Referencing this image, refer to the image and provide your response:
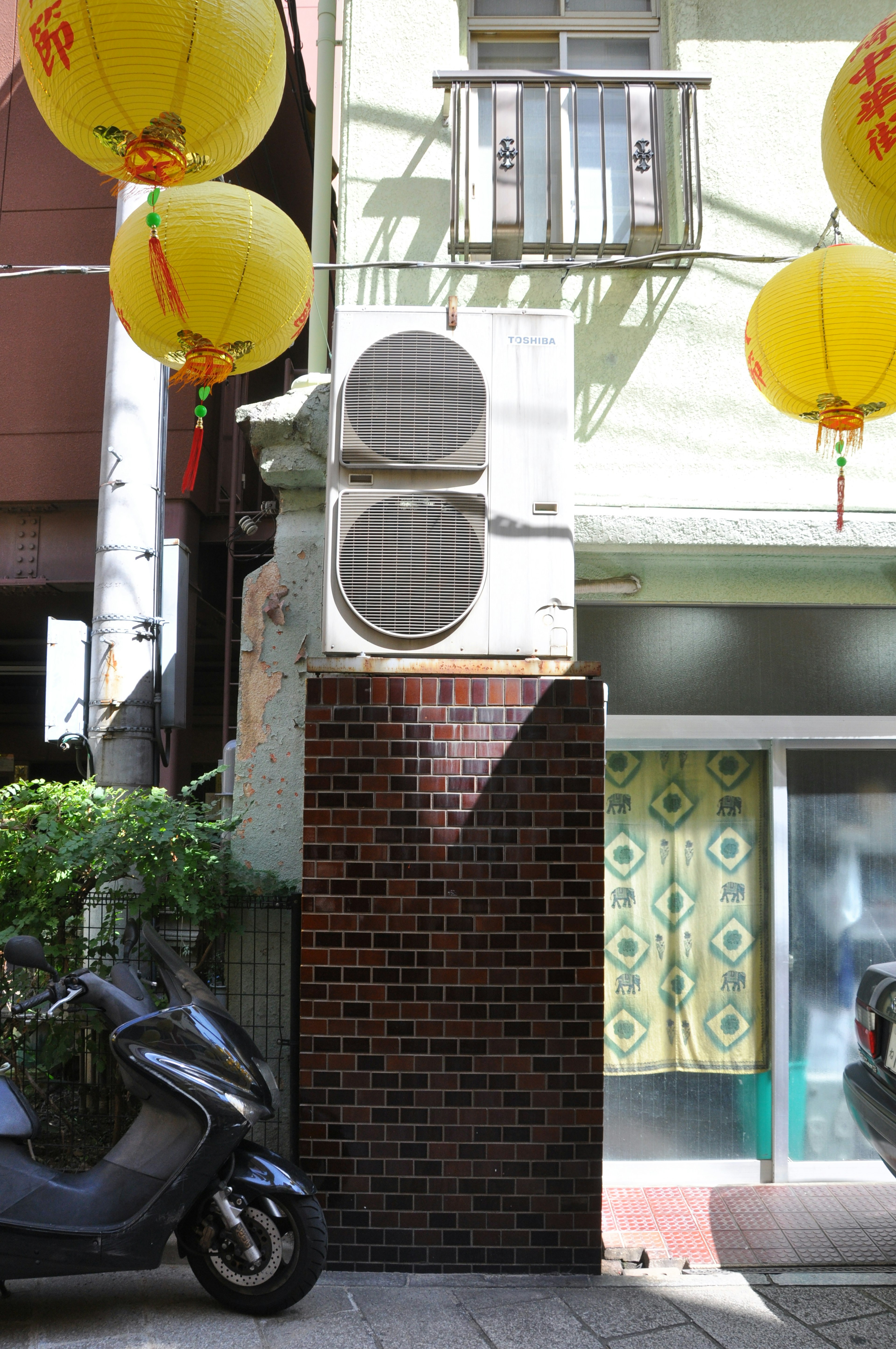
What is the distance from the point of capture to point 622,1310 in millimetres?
4000

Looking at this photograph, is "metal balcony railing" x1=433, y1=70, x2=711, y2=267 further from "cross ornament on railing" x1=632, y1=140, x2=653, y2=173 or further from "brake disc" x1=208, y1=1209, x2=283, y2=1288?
"brake disc" x1=208, y1=1209, x2=283, y2=1288

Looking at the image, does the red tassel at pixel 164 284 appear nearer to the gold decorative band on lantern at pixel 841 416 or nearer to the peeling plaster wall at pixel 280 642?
the peeling plaster wall at pixel 280 642

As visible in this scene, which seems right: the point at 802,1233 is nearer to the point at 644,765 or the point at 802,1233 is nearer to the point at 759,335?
the point at 644,765

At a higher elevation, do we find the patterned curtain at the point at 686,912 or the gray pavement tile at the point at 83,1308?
the patterned curtain at the point at 686,912

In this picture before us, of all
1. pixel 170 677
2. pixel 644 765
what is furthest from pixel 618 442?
pixel 170 677

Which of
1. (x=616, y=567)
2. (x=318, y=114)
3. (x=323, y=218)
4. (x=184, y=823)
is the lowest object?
(x=184, y=823)

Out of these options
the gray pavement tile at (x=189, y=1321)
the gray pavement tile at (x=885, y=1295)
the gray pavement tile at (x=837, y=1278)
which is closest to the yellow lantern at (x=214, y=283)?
the gray pavement tile at (x=189, y=1321)

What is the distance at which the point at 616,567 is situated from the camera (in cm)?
573

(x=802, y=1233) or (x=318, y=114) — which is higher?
(x=318, y=114)

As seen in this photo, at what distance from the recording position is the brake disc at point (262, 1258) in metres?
3.75

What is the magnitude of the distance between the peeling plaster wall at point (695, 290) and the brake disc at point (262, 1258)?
3.49m

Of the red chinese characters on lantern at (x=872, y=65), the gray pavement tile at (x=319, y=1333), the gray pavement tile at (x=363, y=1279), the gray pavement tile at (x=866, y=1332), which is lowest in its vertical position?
the gray pavement tile at (x=363, y=1279)

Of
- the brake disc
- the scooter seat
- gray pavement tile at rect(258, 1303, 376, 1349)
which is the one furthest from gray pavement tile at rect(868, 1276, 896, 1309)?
the scooter seat

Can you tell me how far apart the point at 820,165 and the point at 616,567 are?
259 cm
